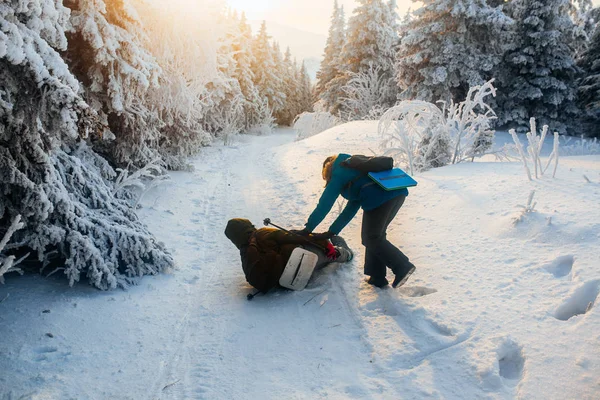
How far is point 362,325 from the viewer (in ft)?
10.4

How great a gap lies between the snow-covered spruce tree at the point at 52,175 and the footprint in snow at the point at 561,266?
3758 mm

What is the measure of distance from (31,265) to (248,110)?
27.2 m

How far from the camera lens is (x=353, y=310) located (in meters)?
3.39

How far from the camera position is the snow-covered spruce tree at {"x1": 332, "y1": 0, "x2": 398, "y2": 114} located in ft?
74.6

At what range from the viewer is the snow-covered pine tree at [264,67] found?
112ft

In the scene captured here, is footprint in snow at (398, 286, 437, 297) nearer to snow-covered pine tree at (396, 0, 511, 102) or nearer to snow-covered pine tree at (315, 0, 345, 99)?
snow-covered pine tree at (396, 0, 511, 102)

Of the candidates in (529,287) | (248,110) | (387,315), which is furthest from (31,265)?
(248,110)

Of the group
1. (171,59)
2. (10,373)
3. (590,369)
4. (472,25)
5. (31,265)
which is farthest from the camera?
(472,25)

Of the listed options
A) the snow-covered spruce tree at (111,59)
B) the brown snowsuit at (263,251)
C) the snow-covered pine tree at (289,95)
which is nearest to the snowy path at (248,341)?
the brown snowsuit at (263,251)

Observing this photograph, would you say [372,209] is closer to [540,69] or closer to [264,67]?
[540,69]

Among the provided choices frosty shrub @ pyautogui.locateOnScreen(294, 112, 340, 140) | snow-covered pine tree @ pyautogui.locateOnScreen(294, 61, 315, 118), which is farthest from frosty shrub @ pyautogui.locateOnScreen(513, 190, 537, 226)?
snow-covered pine tree @ pyautogui.locateOnScreen(294, 61, 315, 118)

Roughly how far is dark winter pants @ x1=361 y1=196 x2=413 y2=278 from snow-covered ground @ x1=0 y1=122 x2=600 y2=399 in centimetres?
26

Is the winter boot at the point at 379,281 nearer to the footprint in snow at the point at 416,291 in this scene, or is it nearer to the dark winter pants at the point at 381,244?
the dark winter pants at the point at 381,244

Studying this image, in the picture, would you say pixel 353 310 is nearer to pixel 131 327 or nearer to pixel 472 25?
pixel 131 327
